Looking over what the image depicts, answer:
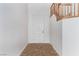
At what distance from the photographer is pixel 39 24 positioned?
Answer: 21.6 feet

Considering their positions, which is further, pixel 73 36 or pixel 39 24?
pixel 39 24

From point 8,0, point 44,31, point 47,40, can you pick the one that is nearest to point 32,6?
point 44,31

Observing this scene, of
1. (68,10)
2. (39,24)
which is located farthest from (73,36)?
(39,24)

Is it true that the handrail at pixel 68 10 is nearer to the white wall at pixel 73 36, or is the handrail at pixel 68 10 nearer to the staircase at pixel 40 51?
the white wall at pixel 73 36

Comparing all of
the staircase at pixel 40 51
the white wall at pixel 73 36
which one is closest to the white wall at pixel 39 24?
the staircase at pixel 40 51

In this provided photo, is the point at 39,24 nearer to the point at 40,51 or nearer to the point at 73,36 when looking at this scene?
the point at 40,51

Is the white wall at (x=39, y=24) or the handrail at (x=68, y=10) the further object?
the white wall at (x=39, y=24)

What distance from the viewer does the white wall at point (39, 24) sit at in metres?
6.39

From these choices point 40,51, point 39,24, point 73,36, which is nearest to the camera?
point 73,36

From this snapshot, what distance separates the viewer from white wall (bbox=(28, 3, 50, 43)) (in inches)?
252

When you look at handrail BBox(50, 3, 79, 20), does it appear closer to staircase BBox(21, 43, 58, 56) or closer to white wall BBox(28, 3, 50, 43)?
staircase BBox(21, 43, 58, 56)

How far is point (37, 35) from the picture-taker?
21.1 feet

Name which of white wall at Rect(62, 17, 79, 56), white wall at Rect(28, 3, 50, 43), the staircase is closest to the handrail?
white wall at Rect(62, 17, 79, 56)

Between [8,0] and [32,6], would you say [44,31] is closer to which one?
[32,6]
